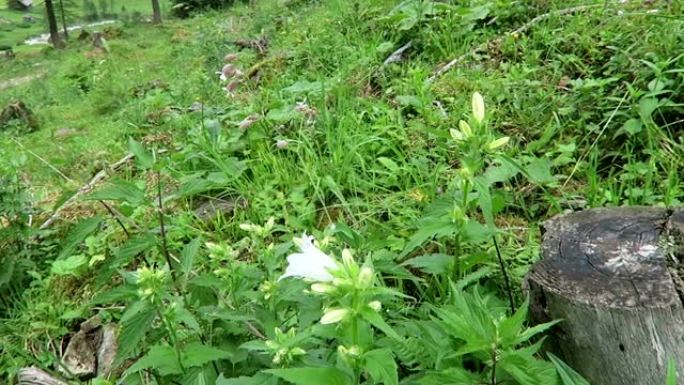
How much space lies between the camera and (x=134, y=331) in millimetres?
1397

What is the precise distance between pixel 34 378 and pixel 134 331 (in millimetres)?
971

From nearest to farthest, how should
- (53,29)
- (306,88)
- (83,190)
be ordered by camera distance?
(83,190) < (306,88) < (53,29)

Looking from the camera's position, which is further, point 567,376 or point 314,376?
point 567,376

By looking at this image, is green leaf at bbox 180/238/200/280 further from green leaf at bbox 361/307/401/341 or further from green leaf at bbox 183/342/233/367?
green leaf at bbox 361/307/401/341

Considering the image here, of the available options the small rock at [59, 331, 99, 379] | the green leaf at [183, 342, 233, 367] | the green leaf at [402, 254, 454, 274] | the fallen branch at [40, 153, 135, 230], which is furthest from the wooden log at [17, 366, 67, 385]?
the green leaf at [402, 254, 454, 274]

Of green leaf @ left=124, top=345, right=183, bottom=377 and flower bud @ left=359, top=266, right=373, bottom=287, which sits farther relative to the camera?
green leaf @ left=124, top=345, right=183, bottom=377

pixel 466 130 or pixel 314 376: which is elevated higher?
pixel 466 130

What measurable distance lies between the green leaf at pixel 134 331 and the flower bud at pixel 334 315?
1.91ft

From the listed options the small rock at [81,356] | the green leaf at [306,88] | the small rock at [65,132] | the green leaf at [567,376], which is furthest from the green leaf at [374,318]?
the small rock at [65,132]

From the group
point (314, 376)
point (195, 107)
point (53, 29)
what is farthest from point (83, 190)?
point (53, 29)

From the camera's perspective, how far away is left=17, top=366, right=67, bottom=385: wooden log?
2.06 meters

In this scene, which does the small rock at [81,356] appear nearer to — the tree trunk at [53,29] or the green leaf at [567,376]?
the green leaf at [567,376]

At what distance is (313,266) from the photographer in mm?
1093

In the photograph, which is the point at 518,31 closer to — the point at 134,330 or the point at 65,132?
the point at 134,330
